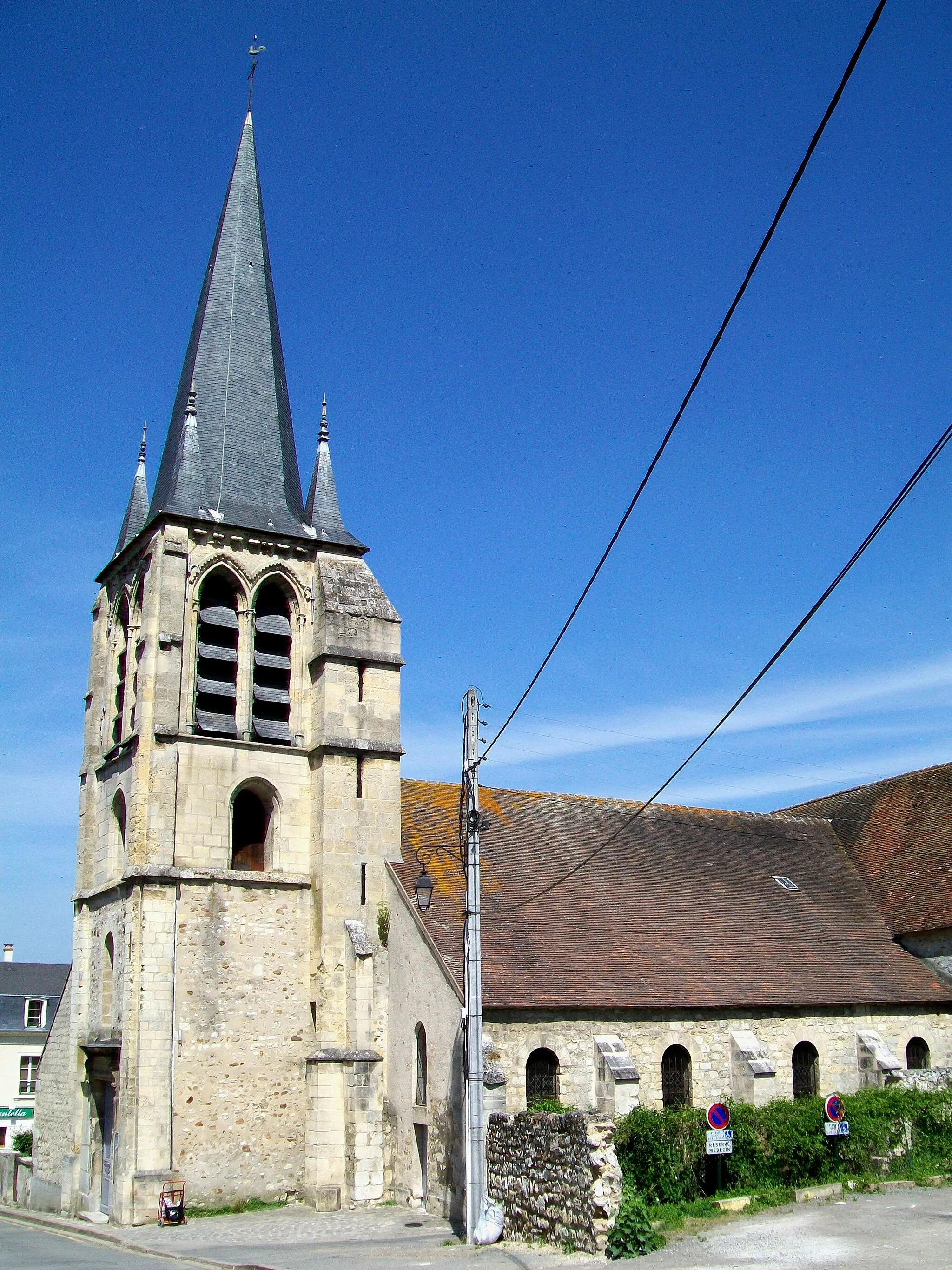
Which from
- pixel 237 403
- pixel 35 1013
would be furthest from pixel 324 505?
pixel 35 1013

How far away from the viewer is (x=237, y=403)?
25859 mm

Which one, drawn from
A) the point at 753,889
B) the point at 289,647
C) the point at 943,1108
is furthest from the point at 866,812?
the point at 289,647

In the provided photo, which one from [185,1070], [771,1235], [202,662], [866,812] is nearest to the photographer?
[771,1235]

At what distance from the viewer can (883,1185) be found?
18.3 m

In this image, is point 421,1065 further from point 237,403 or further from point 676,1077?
point 237,403

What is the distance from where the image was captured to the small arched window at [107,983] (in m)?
22.6

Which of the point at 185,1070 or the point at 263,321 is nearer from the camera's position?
the point at 185,1070

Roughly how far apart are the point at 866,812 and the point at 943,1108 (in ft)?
39.0

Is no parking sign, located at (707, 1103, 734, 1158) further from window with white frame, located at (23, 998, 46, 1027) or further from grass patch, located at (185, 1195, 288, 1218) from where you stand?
window with white frame, located at (23, 998, 46, 1027)

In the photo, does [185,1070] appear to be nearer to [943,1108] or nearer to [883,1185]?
[883,1185]

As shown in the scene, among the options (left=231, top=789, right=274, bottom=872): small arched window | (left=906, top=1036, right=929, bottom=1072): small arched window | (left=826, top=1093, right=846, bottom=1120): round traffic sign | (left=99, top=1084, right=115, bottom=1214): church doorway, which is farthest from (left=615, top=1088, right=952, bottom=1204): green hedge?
(left=99, top=1084, right=115, bottom=1214): church doorway

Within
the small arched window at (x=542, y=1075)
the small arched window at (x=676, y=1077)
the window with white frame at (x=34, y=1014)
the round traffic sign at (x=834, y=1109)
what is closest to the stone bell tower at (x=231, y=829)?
the small arched window at (x=542, y=1075)

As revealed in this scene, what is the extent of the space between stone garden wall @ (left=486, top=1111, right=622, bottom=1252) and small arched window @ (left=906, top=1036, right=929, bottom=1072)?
11541 millimetres

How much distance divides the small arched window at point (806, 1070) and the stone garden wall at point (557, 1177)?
8.60m
